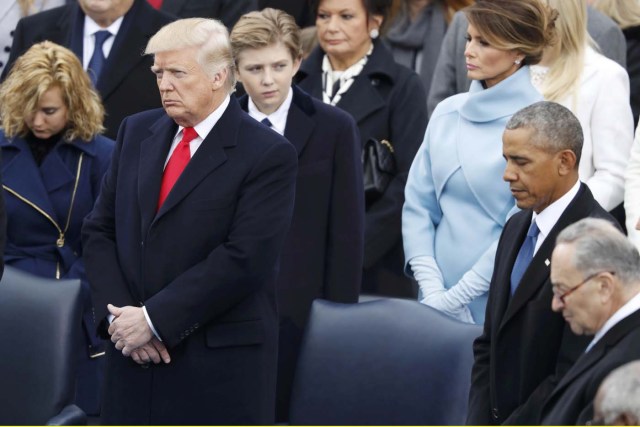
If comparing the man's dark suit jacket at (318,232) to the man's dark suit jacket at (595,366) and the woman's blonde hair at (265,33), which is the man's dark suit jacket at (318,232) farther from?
the man's dark suit jacket at (595,366)

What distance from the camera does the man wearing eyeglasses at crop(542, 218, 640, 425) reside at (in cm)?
454

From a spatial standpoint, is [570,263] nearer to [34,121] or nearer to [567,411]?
[567,411]

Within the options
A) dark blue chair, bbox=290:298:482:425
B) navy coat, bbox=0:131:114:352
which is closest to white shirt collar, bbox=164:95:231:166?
dark blue chair, bbox=290:298:482:425

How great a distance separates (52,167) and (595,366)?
3223mm

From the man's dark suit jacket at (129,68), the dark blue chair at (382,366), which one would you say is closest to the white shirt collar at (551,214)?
the dark blue chair at (382,366)

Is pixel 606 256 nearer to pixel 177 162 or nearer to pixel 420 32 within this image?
pixel 177 162

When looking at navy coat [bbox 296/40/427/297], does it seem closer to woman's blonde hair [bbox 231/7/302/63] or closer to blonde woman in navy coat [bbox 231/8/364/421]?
blonde woman in navy coat [bbox 231/8/364/421]

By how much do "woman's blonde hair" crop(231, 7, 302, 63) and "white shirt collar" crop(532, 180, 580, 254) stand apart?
176 cm

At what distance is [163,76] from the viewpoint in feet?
18.3

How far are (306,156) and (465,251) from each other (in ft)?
2.60

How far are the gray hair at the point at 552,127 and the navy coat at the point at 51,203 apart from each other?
239cm

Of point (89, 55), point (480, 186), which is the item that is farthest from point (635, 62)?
point (89, 55)

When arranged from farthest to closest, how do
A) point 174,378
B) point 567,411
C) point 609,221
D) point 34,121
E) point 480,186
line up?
point 34,121 < point 480,186 < point 174,378 < point 609,221 < point 567,411

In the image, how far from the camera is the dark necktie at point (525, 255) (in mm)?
5203
